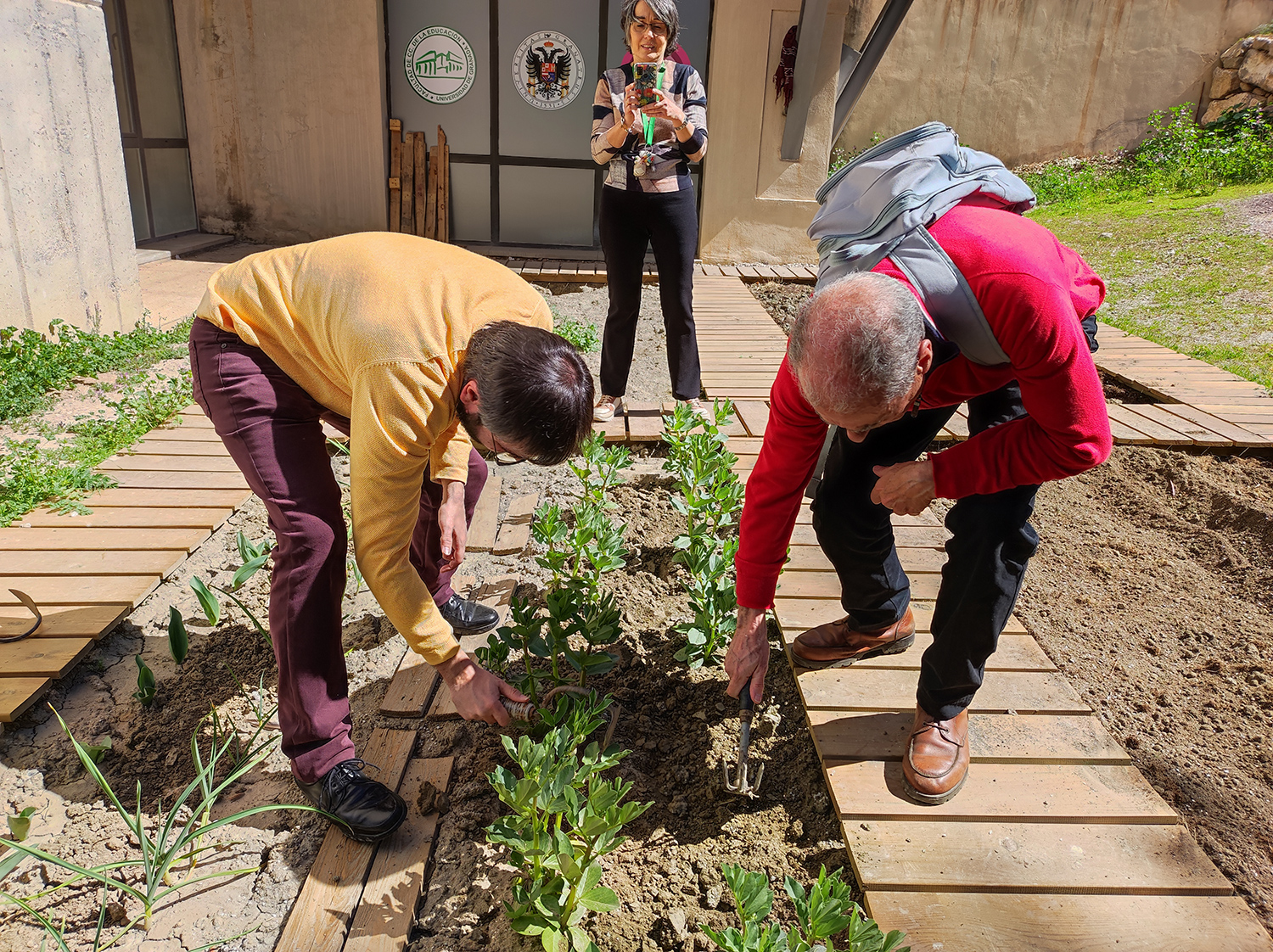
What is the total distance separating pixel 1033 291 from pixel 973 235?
173mm

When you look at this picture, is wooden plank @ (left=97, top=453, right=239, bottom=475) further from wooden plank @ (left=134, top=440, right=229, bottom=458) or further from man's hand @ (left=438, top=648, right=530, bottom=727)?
man's hand @ (left=438, top=648, right=530, bottom=727)

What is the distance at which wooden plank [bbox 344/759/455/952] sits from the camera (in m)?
1.69

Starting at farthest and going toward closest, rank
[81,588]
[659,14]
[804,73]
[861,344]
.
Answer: [804,73]
[659,14]
[81,588]
[861,344]

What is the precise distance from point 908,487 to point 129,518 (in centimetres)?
271

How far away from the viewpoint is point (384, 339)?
64.3 inches

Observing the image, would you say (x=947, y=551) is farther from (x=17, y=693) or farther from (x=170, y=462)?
(x=170, y=462)

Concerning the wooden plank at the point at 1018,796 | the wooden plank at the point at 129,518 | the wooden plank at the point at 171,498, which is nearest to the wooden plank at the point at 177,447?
the wooden plank at the point at 171,498

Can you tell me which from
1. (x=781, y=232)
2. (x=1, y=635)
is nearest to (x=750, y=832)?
(x=1, y=635)

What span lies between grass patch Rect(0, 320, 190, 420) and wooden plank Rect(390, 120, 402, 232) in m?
3.14

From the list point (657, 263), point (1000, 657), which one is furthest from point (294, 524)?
point (657, 263)

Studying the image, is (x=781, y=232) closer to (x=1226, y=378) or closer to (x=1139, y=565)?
(x=1226, y=378)

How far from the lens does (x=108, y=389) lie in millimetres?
4203

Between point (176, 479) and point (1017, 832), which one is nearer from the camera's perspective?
point (1017, 832)

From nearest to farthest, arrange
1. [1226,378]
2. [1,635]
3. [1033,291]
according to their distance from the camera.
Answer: [1033,291] < [1,635] < [1226,378]
